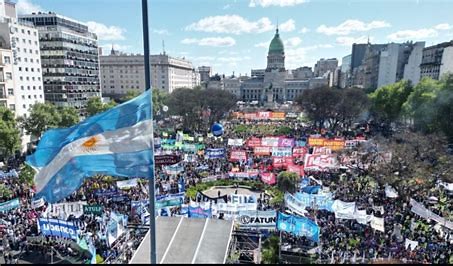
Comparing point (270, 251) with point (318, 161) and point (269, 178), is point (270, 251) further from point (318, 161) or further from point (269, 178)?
point (318, 161)

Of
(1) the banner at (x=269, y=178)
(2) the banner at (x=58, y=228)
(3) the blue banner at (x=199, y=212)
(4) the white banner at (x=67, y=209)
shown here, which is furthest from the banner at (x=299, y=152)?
(2) the banner at (x=58, y=228)

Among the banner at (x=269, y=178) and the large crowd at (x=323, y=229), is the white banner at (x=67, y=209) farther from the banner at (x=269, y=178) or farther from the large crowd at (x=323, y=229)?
the banner at (x=269, y=178)

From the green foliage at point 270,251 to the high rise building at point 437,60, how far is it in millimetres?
81252

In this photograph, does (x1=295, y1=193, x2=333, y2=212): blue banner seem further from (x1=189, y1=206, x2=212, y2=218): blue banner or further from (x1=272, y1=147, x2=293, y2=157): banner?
(x1=272, y1=147, x2=293, y2=157): banner

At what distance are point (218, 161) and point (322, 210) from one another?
17345 millimetres

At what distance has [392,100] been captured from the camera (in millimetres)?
64375

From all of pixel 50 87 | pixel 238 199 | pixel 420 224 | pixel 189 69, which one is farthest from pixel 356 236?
pixel 189 69

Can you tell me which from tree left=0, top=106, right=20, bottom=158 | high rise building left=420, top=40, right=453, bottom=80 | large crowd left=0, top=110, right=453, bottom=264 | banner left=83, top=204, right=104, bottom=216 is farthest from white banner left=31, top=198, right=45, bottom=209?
high rise building left=420, top=40, right=453, bottom=80

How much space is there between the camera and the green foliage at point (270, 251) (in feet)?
47.9

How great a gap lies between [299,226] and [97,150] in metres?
11.5

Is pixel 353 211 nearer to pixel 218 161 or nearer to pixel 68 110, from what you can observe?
pixel 218 161

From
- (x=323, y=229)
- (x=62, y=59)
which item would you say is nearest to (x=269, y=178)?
(x=323, y=229)

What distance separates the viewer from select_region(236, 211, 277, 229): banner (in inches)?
751

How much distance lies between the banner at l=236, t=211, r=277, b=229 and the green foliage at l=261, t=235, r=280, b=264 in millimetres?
2781
